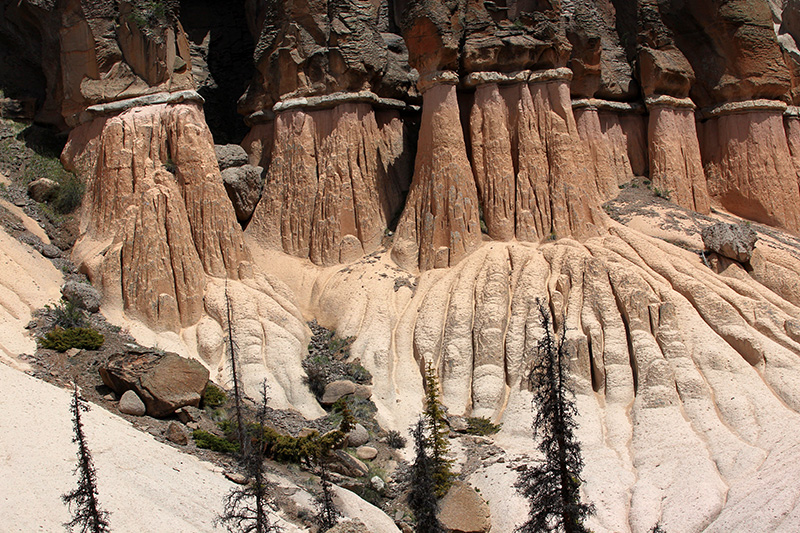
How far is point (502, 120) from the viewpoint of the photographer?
30859mm

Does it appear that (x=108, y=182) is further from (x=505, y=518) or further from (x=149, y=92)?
(x=505, y=518)

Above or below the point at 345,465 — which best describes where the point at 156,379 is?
above

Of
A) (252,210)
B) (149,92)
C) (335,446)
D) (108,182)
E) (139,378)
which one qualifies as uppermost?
(149,92)

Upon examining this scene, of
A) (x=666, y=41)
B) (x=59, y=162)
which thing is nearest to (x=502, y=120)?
(x=666, y=41)

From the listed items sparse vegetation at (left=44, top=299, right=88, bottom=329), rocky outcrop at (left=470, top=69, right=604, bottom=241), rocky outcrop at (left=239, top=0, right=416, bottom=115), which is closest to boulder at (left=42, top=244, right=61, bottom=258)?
sparse vegetation at (left=44, top=299, right=88, bottom=329)

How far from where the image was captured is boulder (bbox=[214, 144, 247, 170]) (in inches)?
1293

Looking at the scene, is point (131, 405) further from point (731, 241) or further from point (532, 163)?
point (731, 241)

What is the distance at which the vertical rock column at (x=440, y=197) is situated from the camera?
98.0 ft

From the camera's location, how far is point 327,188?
3172 centimetres

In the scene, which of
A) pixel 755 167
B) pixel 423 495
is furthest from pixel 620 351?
pixel 755 167

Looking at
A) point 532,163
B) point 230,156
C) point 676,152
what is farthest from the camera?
point 676,152

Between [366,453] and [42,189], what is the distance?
624 inches

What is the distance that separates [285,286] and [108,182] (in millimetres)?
7161

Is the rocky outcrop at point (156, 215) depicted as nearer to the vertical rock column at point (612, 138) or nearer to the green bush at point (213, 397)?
the green bush at point (213, 397)
